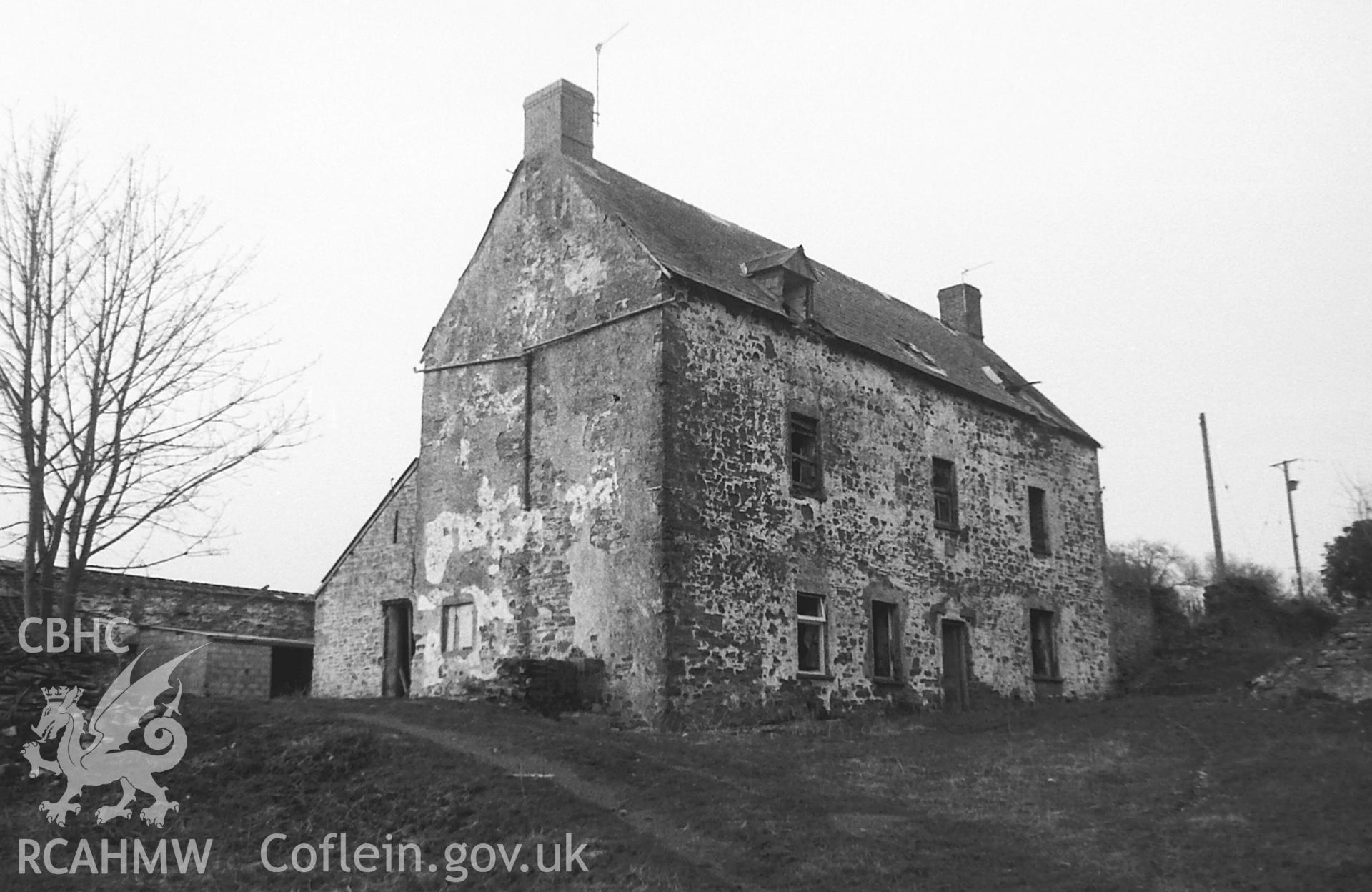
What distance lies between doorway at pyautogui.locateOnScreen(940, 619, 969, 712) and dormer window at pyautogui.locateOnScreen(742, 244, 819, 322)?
6715mm

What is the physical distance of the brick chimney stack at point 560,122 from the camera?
78.8 feet

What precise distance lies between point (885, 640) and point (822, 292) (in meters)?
7.50

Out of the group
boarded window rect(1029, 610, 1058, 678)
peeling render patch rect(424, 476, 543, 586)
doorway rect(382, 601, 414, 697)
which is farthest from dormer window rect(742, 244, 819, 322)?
doorway rect(382, 601, 414, 697)

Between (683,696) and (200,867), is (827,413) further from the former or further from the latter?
(200,867)

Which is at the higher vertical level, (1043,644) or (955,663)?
(1043,644)

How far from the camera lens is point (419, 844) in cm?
1267

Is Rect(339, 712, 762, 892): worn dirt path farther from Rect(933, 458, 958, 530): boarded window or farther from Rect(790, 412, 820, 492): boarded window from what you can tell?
Rect(933, 458, 958, 530): boarded window

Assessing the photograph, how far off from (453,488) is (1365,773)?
1539 cm

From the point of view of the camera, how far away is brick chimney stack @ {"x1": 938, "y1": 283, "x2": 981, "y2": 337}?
35.6m

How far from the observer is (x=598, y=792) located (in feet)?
46.2

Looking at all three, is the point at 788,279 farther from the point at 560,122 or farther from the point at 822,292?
the point at 560,122

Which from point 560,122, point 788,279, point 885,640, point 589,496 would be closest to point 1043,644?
point 885,640

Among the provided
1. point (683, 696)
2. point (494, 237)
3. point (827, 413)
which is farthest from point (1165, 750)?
point (494, 237)

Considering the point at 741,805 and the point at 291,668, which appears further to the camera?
the point at 291,668
